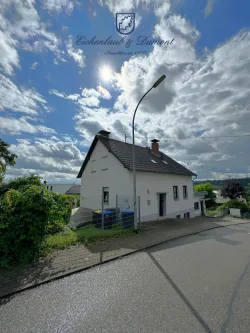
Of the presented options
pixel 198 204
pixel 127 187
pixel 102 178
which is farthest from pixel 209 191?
pixel 127 187

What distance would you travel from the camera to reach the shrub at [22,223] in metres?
5.11

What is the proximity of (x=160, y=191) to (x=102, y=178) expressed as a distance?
5.30 metres

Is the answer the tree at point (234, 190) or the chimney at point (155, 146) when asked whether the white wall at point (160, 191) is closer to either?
the chimney at point (155, 146)

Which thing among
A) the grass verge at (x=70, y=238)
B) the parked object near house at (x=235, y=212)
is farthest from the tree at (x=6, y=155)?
the parked object near house at (x=235, y=212)

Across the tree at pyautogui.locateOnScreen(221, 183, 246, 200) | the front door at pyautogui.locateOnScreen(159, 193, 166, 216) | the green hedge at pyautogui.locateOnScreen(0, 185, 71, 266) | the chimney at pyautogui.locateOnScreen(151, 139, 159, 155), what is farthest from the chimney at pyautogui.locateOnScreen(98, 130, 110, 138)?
the tree at pyautogui.locateOnScreen(221, 183, 246, 200)

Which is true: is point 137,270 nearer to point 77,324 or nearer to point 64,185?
point 77,324

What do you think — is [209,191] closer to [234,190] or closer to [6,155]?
[234,190]

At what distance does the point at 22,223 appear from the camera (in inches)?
208

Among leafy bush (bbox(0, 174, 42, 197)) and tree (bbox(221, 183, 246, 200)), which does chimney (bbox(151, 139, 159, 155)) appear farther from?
tree (bbox(221, 183, 246, 200))

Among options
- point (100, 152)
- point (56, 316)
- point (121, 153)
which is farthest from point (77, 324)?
point (100, 152)

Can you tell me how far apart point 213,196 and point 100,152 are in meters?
42.6

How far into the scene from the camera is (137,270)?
5066mm

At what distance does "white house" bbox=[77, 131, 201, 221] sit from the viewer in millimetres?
14242

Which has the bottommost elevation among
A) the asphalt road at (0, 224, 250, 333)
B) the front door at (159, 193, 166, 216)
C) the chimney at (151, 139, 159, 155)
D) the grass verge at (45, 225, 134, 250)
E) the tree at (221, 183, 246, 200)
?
the asphalt road at (0, 224, 250, 333)
